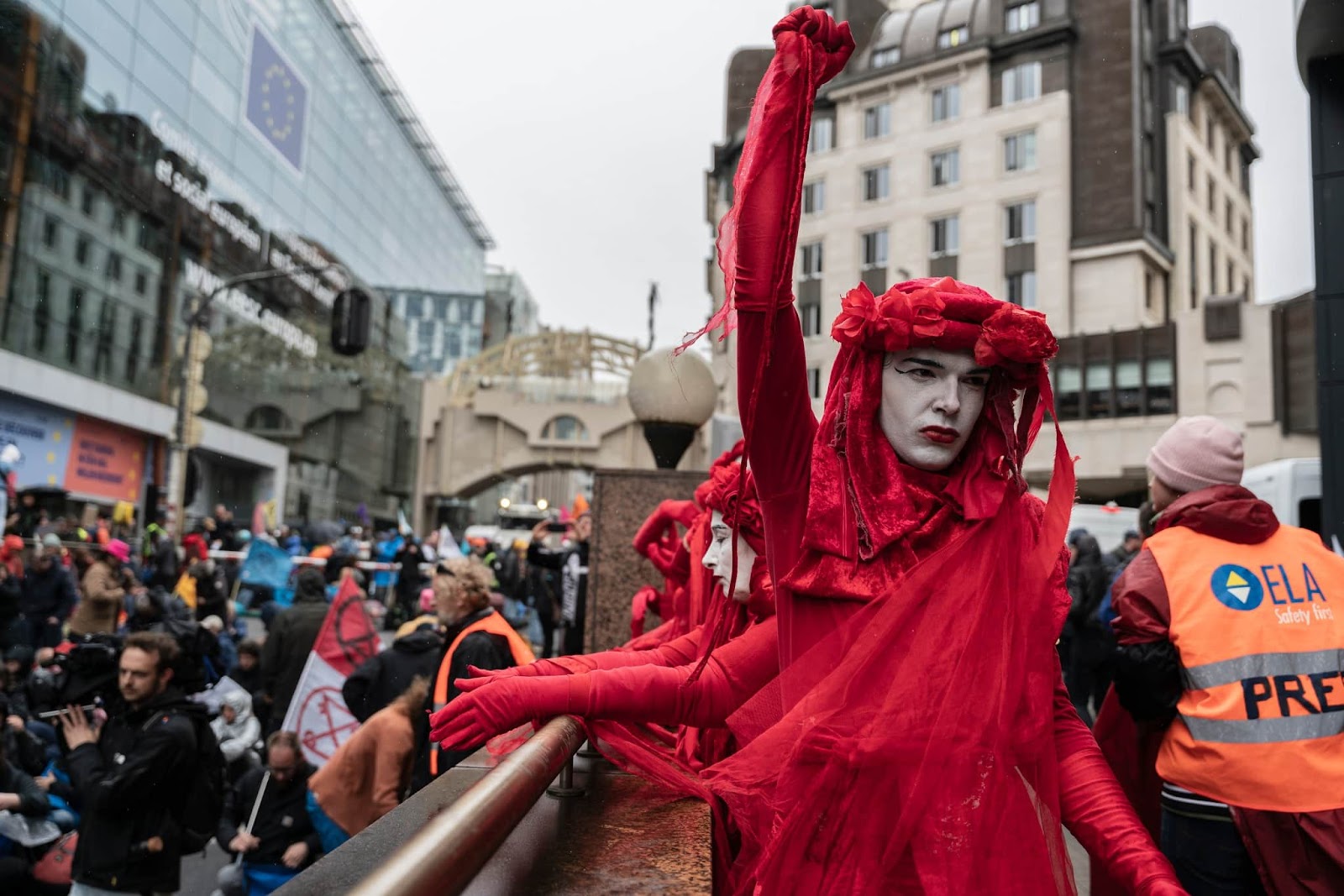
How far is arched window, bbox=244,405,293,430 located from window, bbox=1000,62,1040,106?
26.5 meters

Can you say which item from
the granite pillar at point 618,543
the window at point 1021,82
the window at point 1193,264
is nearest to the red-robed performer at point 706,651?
the granite pillar at point 618,543

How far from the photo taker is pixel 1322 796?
264 cm

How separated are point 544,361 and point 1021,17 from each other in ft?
64.6

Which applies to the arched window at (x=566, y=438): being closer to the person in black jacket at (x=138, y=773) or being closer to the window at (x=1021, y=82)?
the window at (x=1021, y=82)

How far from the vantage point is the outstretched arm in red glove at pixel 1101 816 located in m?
1.71

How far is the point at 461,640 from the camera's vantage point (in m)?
4.86

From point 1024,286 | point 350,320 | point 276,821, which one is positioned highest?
point 1024,286

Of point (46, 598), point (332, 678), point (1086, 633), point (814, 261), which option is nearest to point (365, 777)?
point (332, 678)

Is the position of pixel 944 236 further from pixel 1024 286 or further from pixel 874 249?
pixel 1024 286

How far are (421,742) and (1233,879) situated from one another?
3650 millimetres

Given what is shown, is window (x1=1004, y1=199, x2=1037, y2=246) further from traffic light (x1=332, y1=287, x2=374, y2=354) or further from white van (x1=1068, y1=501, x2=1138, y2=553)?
white van (x1=1068, y1=501, x2=1138, y2=553)

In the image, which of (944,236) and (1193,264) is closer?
(944,236)

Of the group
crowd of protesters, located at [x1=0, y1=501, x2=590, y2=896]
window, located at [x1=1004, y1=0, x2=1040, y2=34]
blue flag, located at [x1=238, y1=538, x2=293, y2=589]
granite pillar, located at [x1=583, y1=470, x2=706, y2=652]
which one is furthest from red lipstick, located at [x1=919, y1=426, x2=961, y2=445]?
window, located at [x1=1004, y1=0, x2=1040, y2=34]

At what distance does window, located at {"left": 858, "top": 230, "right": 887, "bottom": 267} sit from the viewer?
36.0 metres
